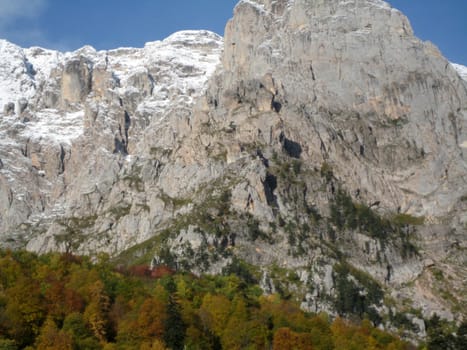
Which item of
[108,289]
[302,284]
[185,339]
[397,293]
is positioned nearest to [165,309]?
[185,339]

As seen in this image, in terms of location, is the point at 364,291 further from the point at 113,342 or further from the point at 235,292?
the point at 113,342

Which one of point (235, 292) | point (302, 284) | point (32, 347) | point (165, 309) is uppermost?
point (302, 284)

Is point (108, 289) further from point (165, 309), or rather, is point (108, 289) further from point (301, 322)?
point (301, 322)

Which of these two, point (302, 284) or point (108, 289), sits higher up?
point (302, 284)

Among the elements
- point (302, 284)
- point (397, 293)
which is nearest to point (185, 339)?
point (302, 284)

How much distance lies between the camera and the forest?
8994cm

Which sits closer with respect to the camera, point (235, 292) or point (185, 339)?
point (185, 339)

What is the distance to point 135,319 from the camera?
9831cm

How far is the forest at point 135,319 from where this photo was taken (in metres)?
89.9

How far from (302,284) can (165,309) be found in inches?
3657

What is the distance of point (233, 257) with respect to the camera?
195500 mm

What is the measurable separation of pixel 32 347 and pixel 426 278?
5498 inches

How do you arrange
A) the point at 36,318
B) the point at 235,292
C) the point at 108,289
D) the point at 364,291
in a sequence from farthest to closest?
the point at 364,291
the point at 235,292
the point at 108,289
the point at 36,318

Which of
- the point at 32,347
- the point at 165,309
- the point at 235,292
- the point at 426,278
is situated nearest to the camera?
the point at 32,347
